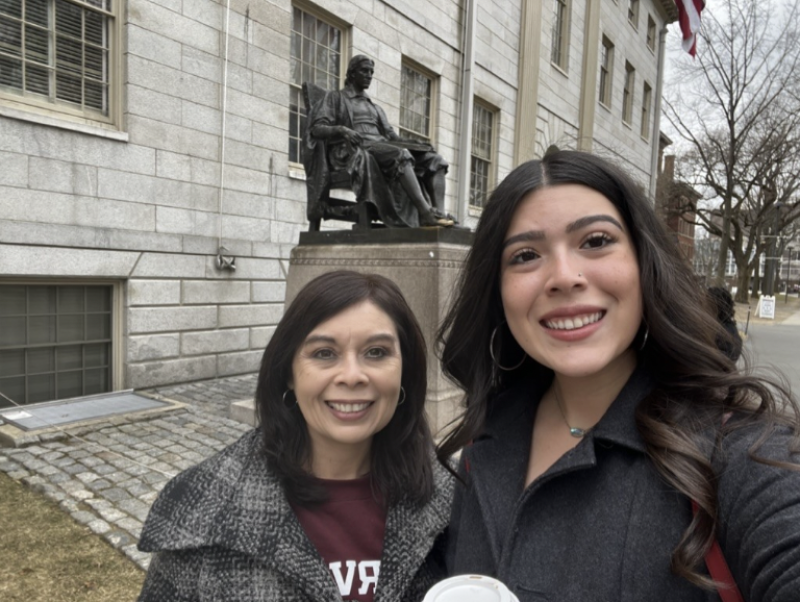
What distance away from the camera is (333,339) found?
1.74m

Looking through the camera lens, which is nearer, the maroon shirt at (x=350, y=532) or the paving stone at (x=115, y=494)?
the maroon shirt at (x=350, y=532)

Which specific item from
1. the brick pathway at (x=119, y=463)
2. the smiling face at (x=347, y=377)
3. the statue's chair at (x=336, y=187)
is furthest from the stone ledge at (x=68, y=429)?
the smiling face at (x=347, y=377)

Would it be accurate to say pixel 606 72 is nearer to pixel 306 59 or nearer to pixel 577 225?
pixel 306 59

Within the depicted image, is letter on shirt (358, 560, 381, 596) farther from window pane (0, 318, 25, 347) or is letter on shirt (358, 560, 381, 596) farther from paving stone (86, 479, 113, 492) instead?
window pane (0, 318, 25, 347)

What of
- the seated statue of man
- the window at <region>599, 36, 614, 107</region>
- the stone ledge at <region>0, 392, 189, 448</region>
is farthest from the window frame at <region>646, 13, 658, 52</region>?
the stone ledge at <region>0, 392, 189, 448</region>

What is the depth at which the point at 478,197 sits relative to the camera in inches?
596

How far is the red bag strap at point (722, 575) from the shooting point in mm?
915

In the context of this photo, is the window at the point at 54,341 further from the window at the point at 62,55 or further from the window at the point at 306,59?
the window at the point at 306,59

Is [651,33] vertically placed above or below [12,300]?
above

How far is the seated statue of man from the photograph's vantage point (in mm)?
6508

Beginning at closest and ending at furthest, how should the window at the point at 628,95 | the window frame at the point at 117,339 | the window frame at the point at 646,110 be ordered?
the window frame at the point at 117,339 → the window at the point at 628,95 → the window frame at the point at 646,110

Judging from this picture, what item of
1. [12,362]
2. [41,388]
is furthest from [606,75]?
[12,362]

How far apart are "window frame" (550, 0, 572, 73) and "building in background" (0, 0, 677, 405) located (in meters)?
7.92

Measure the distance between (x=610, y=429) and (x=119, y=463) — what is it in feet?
14.9
